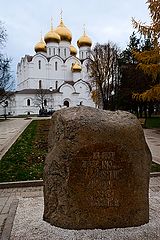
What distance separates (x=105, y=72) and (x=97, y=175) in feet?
133

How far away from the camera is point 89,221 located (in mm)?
4734

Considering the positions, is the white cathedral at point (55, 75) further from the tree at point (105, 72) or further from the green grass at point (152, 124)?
the green grass at point (152, 124)

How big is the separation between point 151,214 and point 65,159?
1794 millimetres

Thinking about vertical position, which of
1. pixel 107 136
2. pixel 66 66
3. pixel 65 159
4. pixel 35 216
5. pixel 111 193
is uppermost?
pixel 66 66

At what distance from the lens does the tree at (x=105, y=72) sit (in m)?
44.2

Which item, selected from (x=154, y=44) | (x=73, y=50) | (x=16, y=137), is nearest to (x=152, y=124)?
(x=154, y=44)

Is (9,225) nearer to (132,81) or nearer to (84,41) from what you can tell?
(132,81)

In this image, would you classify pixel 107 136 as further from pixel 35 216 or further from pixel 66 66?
A: pixel 66 66

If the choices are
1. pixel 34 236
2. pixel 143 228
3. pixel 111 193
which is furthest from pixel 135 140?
pixel 34 236

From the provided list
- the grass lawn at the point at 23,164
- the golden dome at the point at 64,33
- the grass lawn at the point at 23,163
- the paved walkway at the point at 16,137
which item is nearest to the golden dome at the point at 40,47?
the golden dome at the point at 64,33

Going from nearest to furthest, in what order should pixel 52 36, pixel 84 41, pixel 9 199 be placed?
pixel 9 199 < pixel 52 36 < pixel 84 41

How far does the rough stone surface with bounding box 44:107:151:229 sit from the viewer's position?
184 inches

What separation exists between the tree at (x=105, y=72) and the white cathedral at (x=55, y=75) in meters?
25.1

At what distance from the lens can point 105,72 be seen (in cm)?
4453
